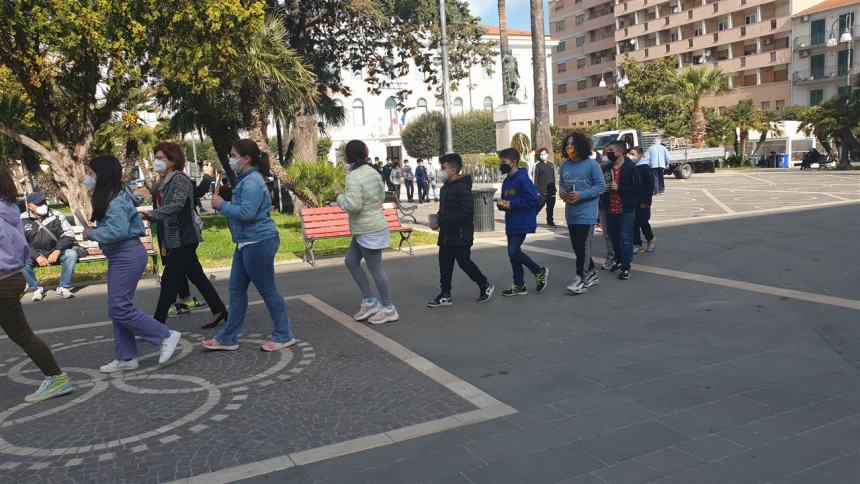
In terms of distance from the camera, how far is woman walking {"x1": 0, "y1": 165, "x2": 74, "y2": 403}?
4723 mm

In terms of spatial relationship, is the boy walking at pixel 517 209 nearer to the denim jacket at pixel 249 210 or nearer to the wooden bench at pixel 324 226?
the denim jacket at pixel 249 210

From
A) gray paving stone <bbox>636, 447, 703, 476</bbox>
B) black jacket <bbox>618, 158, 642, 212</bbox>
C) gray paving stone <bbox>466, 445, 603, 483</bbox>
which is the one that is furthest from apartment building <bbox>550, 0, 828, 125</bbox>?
gray paving stone <bbox>466, 445, 603, 483</bbox>

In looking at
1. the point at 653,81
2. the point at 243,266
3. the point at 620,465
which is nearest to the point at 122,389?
the point at 243,266

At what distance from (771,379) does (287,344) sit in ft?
12.3

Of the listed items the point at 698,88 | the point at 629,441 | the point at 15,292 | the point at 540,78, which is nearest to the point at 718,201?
the point at 540,78

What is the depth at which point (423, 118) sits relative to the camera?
5669cm

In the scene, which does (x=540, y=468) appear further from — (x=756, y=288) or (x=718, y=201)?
(x=718, y=201)

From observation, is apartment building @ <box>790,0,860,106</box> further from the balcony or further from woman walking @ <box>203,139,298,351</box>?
woman walking @ <box>203,139,298,351</box>

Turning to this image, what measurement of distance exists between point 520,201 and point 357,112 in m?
56.1

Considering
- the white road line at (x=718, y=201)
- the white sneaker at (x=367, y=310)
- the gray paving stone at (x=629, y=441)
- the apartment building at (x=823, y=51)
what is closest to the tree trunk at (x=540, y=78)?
the white road line at (x=718, y=201)

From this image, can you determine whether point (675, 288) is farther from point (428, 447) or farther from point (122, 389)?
point (122, 389)

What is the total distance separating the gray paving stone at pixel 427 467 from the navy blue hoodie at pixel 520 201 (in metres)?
4.05

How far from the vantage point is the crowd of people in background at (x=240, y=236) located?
17.0ft

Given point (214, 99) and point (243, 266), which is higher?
point (214, 99)
